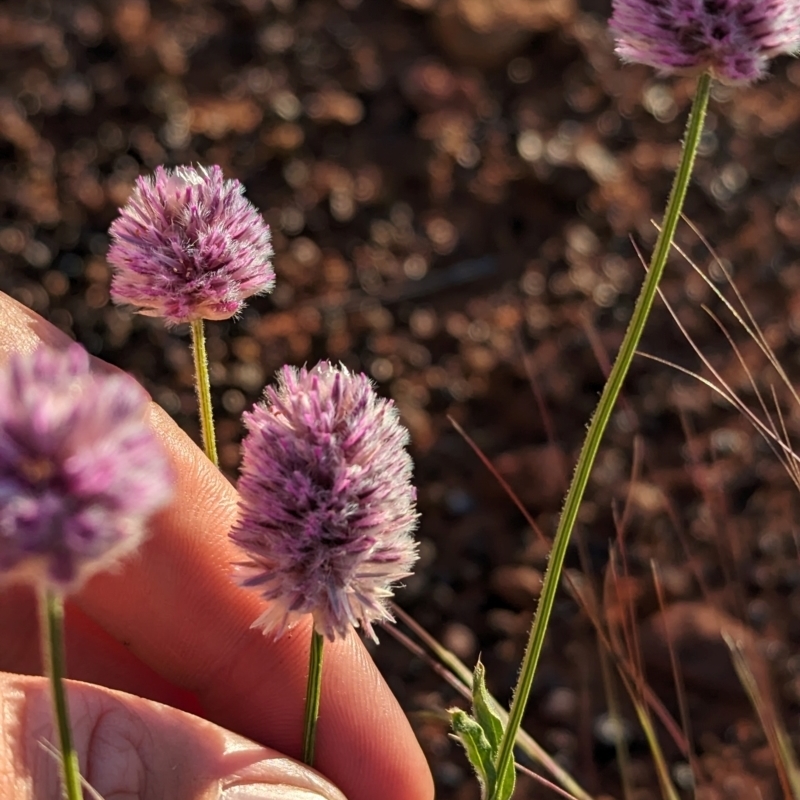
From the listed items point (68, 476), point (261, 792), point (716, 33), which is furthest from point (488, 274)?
point (68, 476)

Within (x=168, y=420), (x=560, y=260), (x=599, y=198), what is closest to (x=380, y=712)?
(x=168, y=420)

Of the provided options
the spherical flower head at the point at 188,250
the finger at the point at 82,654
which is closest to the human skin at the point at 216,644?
the finger at the point at 82,654

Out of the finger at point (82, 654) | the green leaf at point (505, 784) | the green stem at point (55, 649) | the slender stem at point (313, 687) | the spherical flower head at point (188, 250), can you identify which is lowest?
the finger at point (82, 654)

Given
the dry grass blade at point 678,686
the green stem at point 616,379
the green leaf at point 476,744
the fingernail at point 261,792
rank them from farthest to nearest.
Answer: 1. the dry grass blade at point 678,686
2. the fingernail at point 261,792
3. the green leaf at point 476,744
4. the green stem at point 616,379

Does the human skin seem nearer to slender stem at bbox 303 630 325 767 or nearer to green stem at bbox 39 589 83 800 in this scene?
slender stem at bbox 303 630 325 767

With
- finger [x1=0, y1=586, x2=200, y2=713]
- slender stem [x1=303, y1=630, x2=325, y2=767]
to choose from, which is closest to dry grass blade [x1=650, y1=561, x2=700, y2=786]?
slender stem [x1=303, y1=630, x2=325, y2=767]

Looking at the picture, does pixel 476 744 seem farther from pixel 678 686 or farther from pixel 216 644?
pixel 216 644

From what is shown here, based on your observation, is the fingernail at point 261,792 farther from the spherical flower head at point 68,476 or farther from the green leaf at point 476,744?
the spherical flower head at point 68,476
